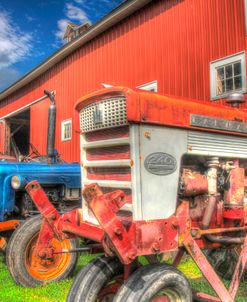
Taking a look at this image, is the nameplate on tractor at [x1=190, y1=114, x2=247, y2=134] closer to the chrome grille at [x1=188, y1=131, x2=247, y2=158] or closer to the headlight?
the chrome grille at [x1=188, y1=131, x2=247, y2=158]

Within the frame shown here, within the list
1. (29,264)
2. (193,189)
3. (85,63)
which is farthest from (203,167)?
(85,63)

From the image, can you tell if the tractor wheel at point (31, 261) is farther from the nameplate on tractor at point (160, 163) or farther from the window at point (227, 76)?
the window at point (227, 76)

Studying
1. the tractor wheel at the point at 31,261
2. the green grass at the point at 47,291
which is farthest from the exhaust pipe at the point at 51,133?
the green grass at the point at 47,291

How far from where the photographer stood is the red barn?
703 cm

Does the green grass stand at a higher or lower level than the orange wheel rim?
lower

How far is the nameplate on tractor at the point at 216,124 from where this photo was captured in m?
2.52

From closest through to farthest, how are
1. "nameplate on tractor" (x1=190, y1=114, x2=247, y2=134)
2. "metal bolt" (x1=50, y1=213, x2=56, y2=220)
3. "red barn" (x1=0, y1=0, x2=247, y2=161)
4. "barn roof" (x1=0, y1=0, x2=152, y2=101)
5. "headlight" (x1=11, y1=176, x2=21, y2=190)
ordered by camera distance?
1. "nameplate on tractor" (x1=190, y1=114, x2=247, y2=134)
2. "metal bolt" (x1=50, y1=213, x2=56, y2=220)
3. "headlight" (x1=11, y1=176, x2=21, y2=190)
4. "red barn" (x1=0, y1=0, x2=247, y2=161)
5. "barn roof" (x1=0, y1=0, x2=152, y2=101)

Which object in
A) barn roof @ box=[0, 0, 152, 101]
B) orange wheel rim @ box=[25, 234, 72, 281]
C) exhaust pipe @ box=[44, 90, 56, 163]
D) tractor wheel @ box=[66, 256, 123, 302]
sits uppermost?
barn roof @ box=[0, 0, 152, 101]

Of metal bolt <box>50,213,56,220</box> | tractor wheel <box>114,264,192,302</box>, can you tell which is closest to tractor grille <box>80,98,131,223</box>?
metal bolt <box>50,213,56,220</box>

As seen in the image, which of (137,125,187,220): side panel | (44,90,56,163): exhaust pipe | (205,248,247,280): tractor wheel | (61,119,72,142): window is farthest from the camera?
(61,119,72,142): window

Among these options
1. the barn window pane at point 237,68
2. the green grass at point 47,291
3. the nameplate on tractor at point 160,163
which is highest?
the barn window pane at point 237,68

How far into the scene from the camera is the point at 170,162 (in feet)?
7.84

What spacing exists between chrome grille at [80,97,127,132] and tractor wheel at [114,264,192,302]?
923 millimetres

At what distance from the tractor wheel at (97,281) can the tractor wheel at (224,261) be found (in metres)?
1.25
